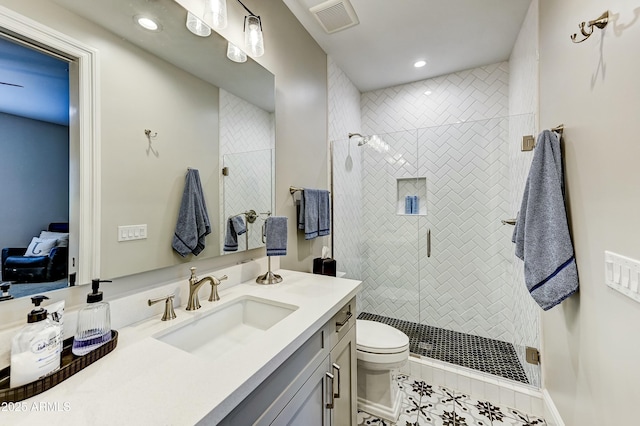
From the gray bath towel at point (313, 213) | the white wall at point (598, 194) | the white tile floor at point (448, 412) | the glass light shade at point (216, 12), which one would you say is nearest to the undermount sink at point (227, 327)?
the gray bath towel at point (313, 213)

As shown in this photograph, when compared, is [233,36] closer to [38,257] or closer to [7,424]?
[38,257]

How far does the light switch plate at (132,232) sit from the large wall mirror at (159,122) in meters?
0.01

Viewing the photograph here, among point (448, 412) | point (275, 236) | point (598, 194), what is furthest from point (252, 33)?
point (448, 412)

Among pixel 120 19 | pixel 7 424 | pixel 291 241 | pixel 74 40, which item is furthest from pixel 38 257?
pixel 291 241

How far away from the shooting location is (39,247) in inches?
29.5

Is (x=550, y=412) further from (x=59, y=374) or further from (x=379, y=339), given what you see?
(x=59, y=374)

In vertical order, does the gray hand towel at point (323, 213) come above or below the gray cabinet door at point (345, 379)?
above

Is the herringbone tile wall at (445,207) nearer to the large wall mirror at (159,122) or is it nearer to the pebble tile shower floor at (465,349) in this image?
the pebble tile shower floor at (465,349)

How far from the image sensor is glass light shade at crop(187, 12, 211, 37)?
115cm

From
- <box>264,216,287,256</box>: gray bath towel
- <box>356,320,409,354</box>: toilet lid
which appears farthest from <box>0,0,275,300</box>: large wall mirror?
<box>356,320,409,354</box>: toilet lid

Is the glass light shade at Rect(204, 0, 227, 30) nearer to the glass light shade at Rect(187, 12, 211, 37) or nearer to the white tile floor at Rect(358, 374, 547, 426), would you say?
the glass light shade at Rect(187, 12, 211, 37)

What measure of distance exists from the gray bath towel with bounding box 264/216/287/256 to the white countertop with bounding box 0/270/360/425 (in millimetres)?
563

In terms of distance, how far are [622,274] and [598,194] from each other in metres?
0.31

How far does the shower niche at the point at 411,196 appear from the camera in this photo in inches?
104
